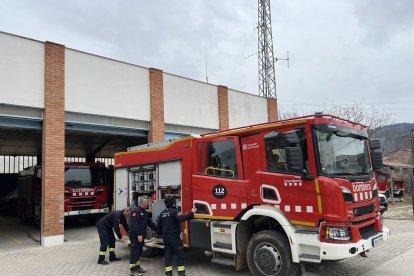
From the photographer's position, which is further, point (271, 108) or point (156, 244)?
point (271, 108)

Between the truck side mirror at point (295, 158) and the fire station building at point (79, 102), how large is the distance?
309 inches

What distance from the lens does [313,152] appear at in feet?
21.1

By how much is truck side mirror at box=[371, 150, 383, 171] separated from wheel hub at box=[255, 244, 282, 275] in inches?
103

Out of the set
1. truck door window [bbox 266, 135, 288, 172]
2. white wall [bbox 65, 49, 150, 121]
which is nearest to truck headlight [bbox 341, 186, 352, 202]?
truck door window [bbox 266, 135, 288, 172]

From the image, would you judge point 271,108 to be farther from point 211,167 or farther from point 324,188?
point 324,188

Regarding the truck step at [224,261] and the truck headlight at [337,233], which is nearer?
the truck headlight at [337,233]

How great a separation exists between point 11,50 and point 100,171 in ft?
21.6

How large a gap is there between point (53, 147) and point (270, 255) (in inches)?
305

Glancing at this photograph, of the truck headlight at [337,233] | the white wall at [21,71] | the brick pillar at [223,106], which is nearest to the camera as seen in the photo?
the truck headlight at [337,233]

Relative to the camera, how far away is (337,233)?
6227mm

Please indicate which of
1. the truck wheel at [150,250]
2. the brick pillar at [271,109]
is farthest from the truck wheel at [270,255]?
the brick pillar at [271,109]

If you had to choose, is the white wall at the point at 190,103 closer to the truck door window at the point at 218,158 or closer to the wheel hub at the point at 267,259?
the truck door window at the point at 218,158

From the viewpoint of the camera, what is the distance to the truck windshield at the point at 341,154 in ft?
21.2

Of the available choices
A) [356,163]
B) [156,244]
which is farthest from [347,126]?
[156,244]
